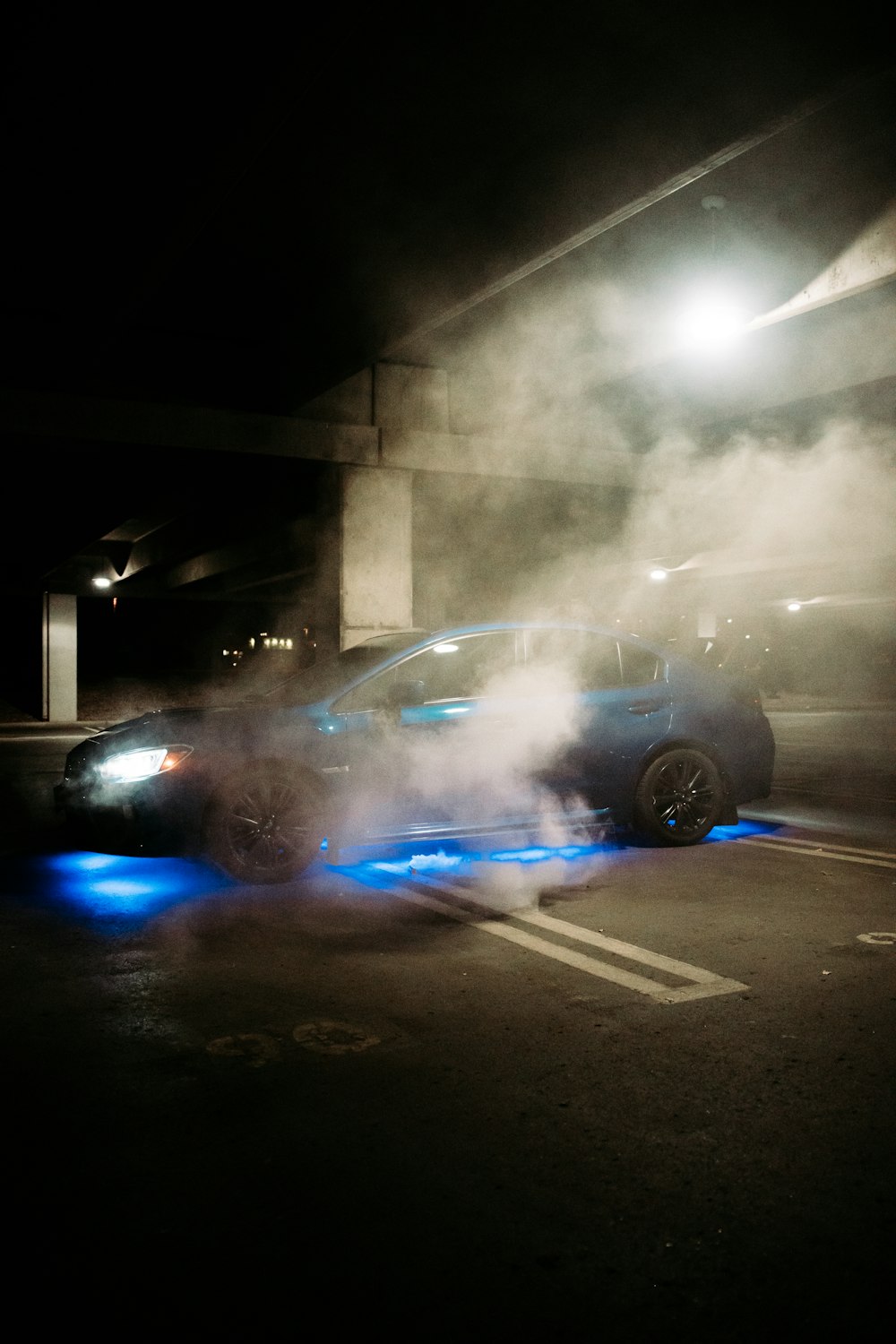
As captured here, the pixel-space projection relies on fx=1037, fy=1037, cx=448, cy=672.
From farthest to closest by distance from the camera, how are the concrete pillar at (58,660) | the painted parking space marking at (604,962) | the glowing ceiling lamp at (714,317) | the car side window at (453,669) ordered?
the concrete pillar at (58,660) < the glowing ceiling lamp at (714,317) < the car side window at (453,669) < the painted parking space marking at (604,962)

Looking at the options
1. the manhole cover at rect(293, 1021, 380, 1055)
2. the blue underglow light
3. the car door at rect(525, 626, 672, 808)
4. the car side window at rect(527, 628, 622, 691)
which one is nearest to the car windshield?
the car side window at rect(527, 628, 622, 691)

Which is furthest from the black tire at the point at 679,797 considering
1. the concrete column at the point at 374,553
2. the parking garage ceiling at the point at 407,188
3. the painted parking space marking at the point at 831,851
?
the concrete column at the point at 374,553

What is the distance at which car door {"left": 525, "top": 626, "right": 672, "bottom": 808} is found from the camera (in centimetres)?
645

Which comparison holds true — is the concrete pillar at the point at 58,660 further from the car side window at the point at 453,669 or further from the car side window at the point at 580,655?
the car side window at the point at 580,655

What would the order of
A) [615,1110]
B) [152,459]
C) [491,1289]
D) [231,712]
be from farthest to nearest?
1. [152,459]
2. [231,712]
3. [615,1110]
4. [491,1289]

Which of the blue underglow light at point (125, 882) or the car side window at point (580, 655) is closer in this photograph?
the blue underglow light at point (125, 882)

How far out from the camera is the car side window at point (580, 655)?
6.61 meters

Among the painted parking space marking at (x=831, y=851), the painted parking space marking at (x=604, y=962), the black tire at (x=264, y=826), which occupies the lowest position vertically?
the painted parking space marking at (x=604, y=962)

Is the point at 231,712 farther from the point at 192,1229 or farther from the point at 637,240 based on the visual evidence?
the point at 637,240

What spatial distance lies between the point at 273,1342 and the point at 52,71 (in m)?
6.78

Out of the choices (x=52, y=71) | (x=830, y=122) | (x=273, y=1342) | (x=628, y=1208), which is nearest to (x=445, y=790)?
(x=628, y=1208)

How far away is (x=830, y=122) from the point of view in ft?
23.6

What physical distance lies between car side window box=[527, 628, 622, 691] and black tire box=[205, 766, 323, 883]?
1732 millimetres

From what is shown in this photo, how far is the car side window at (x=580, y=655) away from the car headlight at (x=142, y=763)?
7.39 feet
